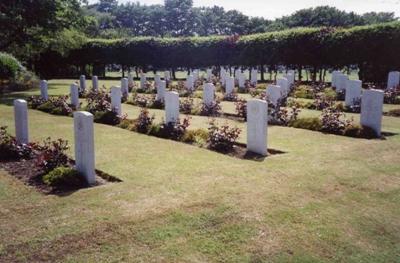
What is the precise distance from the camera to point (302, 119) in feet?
44.9

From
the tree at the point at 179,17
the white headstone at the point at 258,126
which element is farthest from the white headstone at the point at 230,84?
the tree at the point at 179,17

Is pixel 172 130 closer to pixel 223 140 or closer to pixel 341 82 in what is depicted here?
pixel 223 140

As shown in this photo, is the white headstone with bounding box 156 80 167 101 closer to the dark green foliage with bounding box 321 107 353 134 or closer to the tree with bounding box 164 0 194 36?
the dark green foliage with bounding box 321 107 353 134

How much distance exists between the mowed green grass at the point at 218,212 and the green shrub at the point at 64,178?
440 millimetres

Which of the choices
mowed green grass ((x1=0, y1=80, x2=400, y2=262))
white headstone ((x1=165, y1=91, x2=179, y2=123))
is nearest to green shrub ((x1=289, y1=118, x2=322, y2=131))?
mowed green grass ((x1=0, y1=80, x2=400, y2=262))

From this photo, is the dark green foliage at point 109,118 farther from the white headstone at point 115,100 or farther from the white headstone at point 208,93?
the white headstone at point 208,93

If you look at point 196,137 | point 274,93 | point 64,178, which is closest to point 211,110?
point 274,93

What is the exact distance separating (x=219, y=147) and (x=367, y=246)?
5.45m

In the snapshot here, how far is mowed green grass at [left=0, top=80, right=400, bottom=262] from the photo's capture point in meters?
5.34

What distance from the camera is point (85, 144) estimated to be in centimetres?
798

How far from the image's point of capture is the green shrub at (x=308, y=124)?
13143mm

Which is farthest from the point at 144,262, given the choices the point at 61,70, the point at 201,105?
the point at 61,70

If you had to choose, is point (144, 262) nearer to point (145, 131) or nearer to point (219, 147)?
point (219, 147)

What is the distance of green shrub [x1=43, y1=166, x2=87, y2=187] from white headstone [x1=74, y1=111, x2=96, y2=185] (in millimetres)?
117
